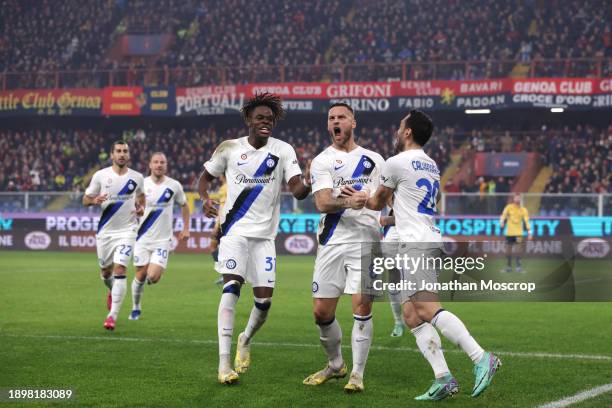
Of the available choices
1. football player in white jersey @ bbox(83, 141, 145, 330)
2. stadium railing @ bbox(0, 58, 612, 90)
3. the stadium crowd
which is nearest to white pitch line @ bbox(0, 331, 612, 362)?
football player in white jersey @ bbox(83, 141, 145, 330)

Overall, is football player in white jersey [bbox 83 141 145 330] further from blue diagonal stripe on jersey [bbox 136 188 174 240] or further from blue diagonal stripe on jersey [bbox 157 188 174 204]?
blue diagonal stripe on jersey [bbox 157 188 174 204]

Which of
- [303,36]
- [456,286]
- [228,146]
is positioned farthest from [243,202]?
[303,36]

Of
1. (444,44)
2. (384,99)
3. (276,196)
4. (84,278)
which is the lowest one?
(84,278)

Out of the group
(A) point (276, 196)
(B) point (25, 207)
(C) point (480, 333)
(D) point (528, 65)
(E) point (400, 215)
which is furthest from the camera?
(D) point (528, 65)

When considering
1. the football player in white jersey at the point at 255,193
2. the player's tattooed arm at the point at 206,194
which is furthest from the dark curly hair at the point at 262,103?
the player's tattooed arm at the point at 206,194

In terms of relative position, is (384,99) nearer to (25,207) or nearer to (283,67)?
(283,67)

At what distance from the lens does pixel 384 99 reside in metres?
40.9

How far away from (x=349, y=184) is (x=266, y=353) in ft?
8.78

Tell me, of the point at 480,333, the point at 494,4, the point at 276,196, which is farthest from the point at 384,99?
the point at 276,196

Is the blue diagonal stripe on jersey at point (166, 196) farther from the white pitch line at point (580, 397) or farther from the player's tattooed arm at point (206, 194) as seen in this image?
the white pitch line at point (580, 397)

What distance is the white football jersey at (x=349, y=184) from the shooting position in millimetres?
8250

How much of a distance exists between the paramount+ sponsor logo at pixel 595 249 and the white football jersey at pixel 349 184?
22067mm

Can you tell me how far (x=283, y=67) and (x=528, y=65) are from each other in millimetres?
10676

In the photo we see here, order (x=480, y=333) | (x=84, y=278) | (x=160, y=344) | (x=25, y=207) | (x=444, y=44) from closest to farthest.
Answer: (x=160, y=344), (x=480, y=333), (x=84, y=278), (x=25, y=207), (x=444, y=44)
